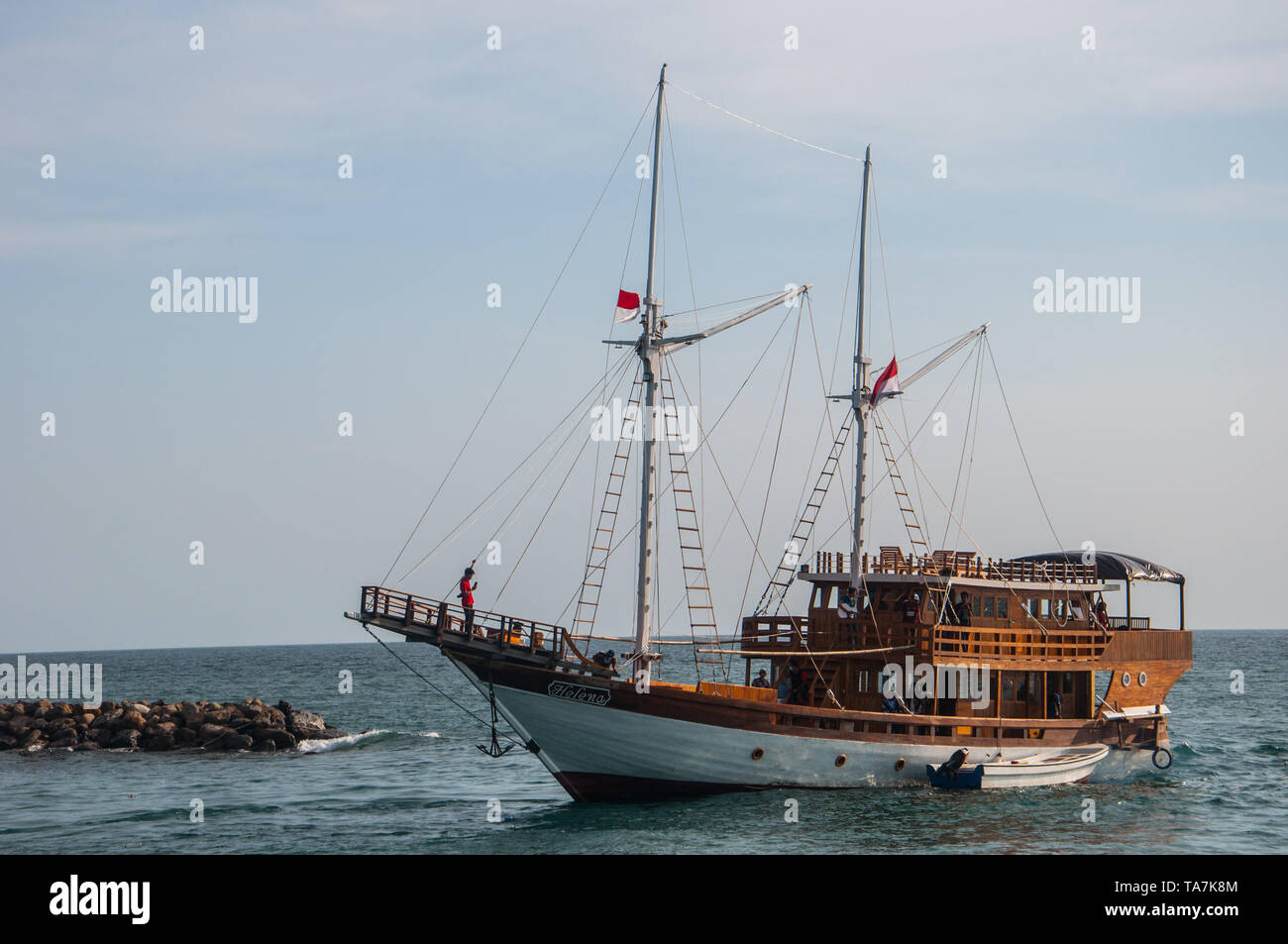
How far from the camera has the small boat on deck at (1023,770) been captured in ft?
109

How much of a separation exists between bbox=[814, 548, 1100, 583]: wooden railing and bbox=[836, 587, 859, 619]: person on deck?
96 cm

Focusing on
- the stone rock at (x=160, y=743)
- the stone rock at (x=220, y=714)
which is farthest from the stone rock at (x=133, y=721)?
the stone rock at (x=220, y=714)

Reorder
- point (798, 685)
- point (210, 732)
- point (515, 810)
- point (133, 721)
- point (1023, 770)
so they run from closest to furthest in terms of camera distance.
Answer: point (515, 810) < point (1023, 770) < point (798, 685) < point (210, 732) < point (133, 721)

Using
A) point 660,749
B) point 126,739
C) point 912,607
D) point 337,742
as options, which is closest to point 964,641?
point 912,607

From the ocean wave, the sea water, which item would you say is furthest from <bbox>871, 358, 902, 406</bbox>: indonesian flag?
the ocean wave

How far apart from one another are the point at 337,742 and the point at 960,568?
29.3 m

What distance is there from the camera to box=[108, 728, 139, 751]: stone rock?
51.6 metres

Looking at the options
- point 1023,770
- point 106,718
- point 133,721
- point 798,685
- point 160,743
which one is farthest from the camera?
point 106,718

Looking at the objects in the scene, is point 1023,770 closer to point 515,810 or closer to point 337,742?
point 515,810

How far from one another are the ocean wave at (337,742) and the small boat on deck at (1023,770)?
87.3ft

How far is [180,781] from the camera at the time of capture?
134 ft

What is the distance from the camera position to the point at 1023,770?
34.4 m
